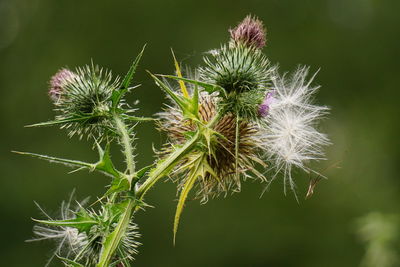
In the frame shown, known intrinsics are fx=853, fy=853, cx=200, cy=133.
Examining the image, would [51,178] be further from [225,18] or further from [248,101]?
[248,101]

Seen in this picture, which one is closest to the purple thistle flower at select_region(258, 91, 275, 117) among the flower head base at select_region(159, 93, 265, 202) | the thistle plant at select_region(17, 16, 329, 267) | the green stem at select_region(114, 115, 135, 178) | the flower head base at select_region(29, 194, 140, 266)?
the thistle plant at select_region(17, 16, 329, 267)

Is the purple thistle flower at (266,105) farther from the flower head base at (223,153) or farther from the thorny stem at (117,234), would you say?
the thorny stem at (117,234)

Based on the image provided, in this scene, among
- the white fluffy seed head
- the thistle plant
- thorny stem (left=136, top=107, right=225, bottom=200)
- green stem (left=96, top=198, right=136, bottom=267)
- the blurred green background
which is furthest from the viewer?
the blurred green background

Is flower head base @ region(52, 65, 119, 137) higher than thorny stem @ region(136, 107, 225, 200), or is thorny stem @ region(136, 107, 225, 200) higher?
flower head base @ region(52, 65, 119, 137)

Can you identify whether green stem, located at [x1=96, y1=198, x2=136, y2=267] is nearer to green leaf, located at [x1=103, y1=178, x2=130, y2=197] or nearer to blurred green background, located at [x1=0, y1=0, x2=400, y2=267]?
green leaf, located at [x1=103, y1=178, x2=130, y2=197]

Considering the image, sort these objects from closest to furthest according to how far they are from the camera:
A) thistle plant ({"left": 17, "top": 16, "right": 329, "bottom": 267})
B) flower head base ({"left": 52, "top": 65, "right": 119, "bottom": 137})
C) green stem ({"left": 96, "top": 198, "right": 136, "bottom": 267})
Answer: green stem ({"left": 96, "top": 198, "right": 136, "bottom": 267}), thistle plant ({"left": 17, "top": 16, "right": 329, "bottom": 267}), flower head base ({"left": 52, "top": 65, "right": 119, "bottom": 137})

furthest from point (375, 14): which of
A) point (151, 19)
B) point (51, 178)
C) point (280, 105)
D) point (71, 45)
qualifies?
point (280, 105)

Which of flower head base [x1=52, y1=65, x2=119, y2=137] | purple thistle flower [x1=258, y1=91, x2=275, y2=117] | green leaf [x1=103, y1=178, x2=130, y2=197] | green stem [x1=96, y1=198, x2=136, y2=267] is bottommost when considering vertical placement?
green stem [x1=96, y1=198, x2=136, y2=267]
